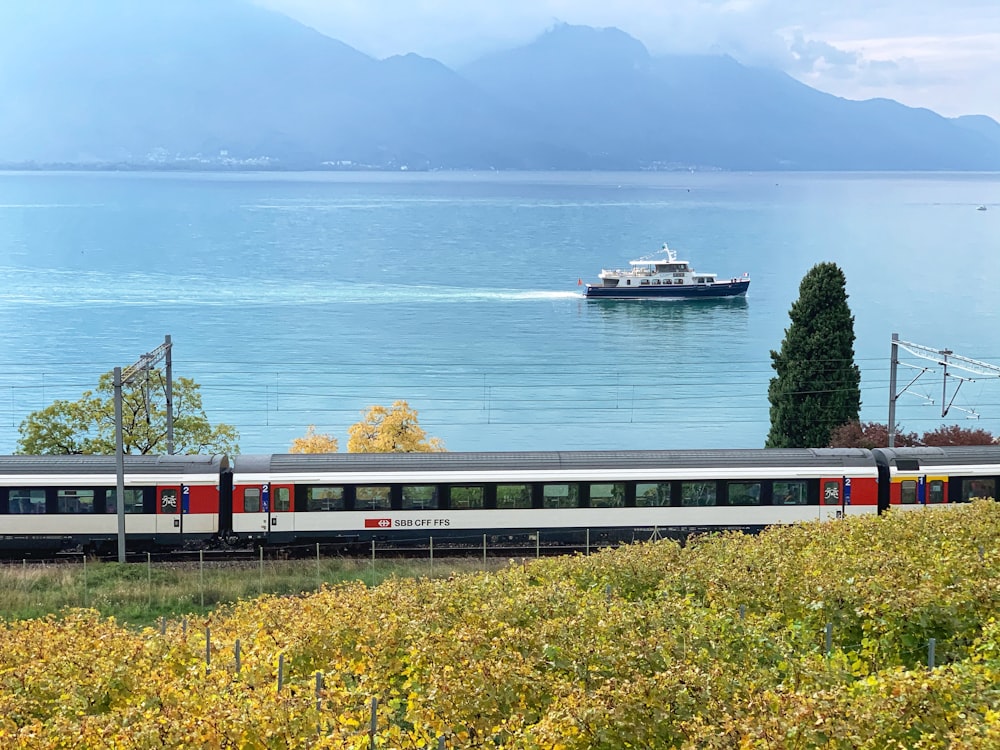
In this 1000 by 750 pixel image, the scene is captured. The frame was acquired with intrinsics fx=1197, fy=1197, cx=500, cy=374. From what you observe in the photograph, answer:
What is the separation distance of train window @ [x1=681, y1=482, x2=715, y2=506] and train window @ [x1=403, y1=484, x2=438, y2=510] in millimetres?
6000

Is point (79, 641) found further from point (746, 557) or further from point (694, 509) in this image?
point (694, 509)

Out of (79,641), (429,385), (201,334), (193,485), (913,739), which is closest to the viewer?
(913,739)

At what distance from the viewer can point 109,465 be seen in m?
28.0

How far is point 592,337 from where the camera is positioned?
96.2 m

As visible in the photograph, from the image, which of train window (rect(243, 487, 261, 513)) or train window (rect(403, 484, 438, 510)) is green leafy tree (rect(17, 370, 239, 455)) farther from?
train window (rect(403, 484, 438, 510))

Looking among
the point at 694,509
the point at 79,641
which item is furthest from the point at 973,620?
the point at 694,509

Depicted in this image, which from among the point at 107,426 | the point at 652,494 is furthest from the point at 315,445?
the point at 652,494

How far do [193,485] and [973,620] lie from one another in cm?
1844

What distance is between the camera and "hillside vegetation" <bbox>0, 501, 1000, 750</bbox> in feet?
34.9

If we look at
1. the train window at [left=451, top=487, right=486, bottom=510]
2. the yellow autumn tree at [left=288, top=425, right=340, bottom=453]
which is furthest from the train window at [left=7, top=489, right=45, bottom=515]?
the yellow autumn tree at [left=288, top=425, right=340, bottom=453]

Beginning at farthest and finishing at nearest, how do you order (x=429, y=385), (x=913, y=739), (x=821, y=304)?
1. (x=429, y=385)
2. (x=821, y=304)
3. (x=913, y=739)

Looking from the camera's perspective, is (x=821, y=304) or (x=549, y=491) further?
(x=821, y=304)

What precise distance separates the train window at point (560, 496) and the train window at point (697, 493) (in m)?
2.61

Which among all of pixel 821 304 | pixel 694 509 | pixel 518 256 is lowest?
pixel 694 509
